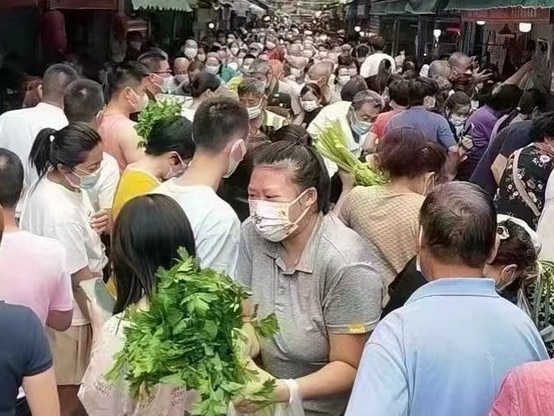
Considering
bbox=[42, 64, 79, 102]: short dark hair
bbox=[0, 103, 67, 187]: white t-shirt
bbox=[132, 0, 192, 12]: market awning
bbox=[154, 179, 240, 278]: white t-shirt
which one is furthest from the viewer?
bbox=[132, 0, 192, 12]: market awning

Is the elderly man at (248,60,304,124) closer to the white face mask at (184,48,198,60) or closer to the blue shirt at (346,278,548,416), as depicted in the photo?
the white face mask at (184,48,198,60)

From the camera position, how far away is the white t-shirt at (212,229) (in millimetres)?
3549

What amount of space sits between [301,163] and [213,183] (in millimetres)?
790

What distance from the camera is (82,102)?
5676 mm

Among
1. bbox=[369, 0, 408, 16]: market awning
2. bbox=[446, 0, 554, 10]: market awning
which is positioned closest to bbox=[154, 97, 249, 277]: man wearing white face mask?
bbox=[446, 0, 554, 10]: market awning

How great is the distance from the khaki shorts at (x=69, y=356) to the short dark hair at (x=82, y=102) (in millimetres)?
2007

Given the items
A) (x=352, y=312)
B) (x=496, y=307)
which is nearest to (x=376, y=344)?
(x=496, y=307)

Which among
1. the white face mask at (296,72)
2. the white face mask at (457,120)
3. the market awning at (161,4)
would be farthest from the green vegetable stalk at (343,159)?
the white face mask at (296,72)

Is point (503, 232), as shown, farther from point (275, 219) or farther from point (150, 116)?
point (150, 116)

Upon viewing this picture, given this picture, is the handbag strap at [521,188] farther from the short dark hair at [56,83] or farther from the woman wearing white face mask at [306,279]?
the short dark hair at [56,83]

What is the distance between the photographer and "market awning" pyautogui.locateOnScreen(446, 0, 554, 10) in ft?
22.8

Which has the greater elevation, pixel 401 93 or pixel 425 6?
pixel 425 6

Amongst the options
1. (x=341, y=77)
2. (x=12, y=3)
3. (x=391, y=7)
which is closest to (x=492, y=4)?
(x=341, y=77)

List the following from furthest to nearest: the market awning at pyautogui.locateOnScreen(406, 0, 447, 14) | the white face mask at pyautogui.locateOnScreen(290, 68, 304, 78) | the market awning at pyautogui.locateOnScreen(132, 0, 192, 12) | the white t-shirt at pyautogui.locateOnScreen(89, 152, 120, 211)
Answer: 1. the white face mask at pyautogui.locateOnScreen(290, 68, 304, 78)
2. the market awning at pyautogui.locateOnScreen(406, 0, 447, 14)
3. the market awning at pyautogui.locateOnScreen(132, 0, 192, 12)
4. the white t-shirt at pyautogui.locateOnScreen(89, 152, 120, 211)
